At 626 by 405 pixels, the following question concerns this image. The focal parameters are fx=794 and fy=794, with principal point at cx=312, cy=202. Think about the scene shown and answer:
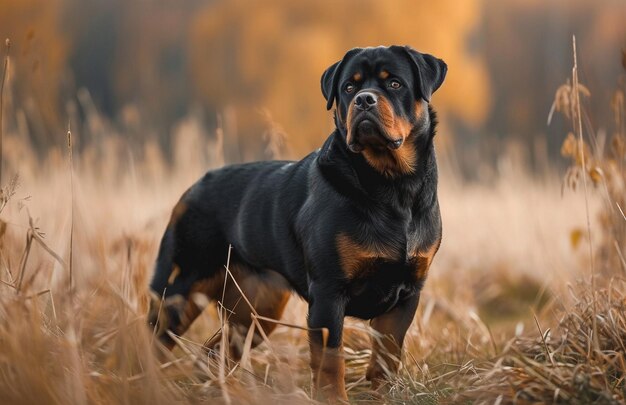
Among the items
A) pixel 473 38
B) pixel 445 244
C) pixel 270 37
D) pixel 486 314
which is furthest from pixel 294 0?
pixel 486 314

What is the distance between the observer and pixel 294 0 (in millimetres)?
19844

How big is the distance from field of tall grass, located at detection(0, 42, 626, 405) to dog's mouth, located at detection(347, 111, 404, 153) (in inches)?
32.0

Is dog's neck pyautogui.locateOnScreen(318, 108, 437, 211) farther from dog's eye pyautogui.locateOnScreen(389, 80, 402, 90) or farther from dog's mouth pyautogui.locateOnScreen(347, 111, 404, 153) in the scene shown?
dog's eye pyautogui.locateOnScreen(389, 80, 402, 90)

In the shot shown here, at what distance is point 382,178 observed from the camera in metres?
3.46

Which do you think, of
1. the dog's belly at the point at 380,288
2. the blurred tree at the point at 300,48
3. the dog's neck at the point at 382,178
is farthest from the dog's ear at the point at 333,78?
the blurred tree at the point at 300,48

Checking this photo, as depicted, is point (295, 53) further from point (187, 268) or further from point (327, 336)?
point (327, 336)

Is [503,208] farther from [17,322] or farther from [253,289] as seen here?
[17,322]

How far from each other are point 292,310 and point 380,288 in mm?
1967

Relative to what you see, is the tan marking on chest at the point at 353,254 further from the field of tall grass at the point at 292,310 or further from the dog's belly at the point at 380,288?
the field of tall grass at the point at 292,310

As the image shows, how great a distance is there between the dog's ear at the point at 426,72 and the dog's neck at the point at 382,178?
19 centimetres

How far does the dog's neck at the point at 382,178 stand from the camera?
11.2 ft

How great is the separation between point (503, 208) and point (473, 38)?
1466cm

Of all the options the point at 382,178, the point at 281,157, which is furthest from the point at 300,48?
the point at 382,178

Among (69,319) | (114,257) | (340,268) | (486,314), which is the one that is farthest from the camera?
(486,314)
